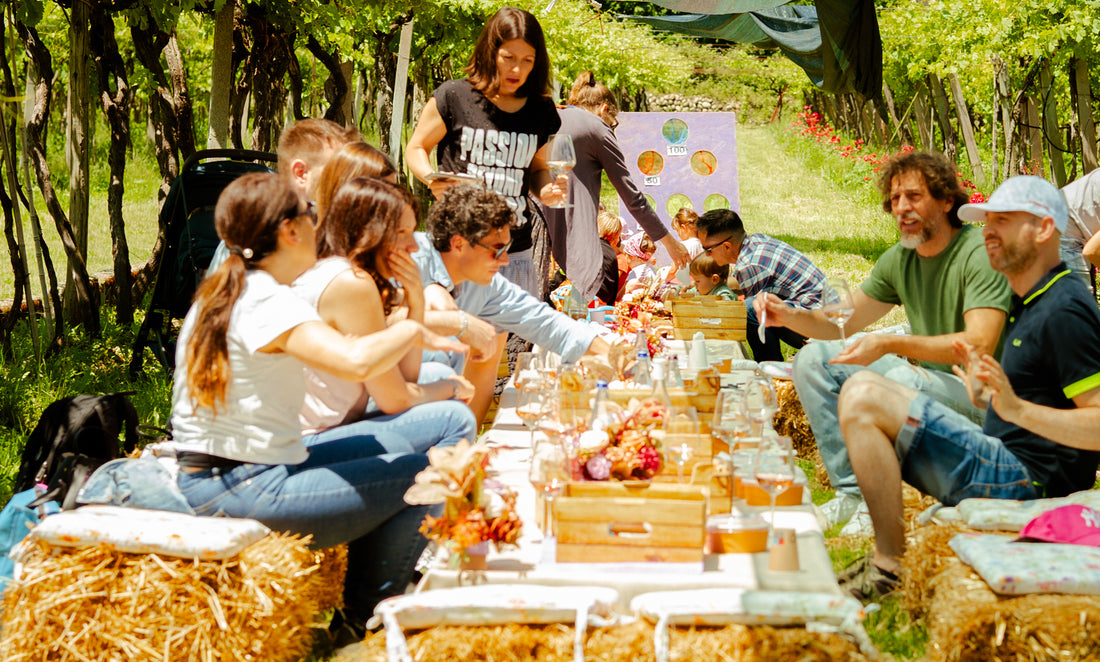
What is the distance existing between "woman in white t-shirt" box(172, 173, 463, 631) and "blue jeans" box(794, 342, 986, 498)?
5.10 ft

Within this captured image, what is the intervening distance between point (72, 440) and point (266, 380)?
0.74m

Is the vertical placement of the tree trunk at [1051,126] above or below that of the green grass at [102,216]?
above

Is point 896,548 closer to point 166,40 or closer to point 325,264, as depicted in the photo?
point 325,264

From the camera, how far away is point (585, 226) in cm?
609

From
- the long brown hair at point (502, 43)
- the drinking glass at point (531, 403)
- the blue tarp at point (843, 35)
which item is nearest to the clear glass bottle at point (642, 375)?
the drinking glass at point (531, 403)

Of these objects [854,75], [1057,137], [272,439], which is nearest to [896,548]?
[272,439]

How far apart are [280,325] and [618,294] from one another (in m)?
4.87

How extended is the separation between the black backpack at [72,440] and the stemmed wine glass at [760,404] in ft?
5.62

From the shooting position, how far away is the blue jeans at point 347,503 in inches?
99.9

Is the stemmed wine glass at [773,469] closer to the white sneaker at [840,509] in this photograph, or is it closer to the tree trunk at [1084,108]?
the white sneaker at [840,509]

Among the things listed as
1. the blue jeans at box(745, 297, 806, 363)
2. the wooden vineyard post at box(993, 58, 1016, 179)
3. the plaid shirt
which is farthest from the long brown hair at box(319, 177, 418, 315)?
the wooden vineyard post at box(993, 58, 1016, 179)

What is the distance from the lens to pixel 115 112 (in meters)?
6.34

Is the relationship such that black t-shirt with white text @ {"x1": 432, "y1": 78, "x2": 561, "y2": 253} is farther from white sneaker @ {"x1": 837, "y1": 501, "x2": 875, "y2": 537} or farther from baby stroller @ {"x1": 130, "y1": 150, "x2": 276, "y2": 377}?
white sneaker @ {"x1": 837, "y1": 501, "x2": 875, "y2": 537}

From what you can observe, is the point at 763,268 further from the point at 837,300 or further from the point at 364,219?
the point at 364,219
